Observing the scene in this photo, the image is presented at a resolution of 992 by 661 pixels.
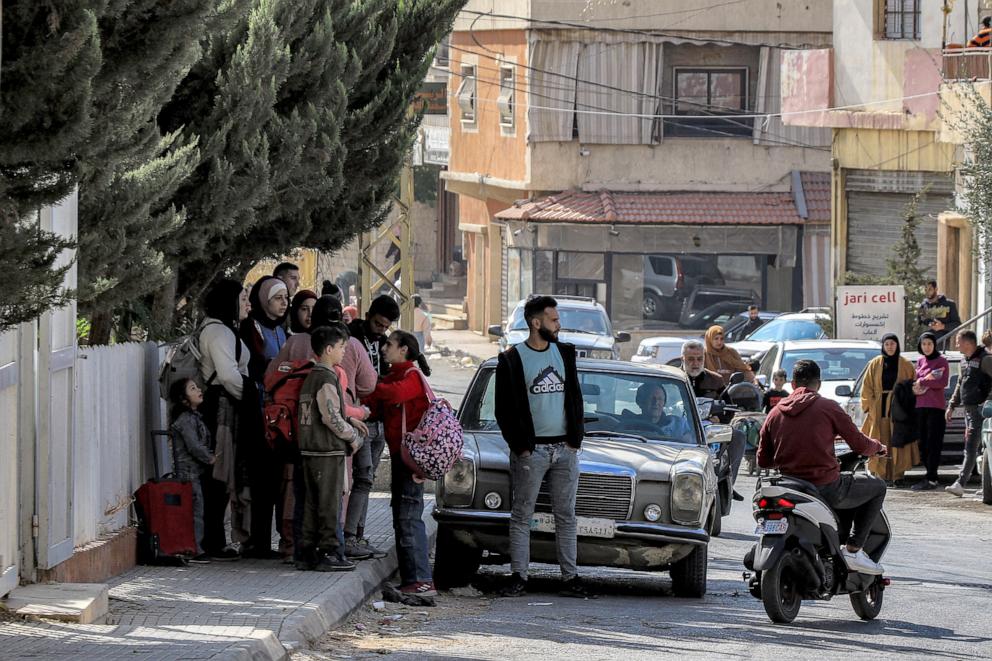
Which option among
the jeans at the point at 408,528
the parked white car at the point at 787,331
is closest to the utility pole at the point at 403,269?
the parked white car at the point at 787,331

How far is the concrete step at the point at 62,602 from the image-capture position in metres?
9.17

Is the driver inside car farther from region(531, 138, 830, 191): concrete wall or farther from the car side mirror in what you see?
region(531, 138, 830, 191): concrete wall

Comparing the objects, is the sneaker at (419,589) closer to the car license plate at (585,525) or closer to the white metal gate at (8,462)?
the car license plate at (585,525)

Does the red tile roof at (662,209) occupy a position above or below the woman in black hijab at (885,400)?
above

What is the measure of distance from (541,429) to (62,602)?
3424mm

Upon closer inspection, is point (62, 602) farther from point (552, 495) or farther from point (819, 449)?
point (819, 449)

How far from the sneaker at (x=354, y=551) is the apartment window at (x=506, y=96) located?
34901 mm

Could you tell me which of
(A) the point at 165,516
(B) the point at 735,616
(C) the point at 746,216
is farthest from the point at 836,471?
(C) the point at 746,216

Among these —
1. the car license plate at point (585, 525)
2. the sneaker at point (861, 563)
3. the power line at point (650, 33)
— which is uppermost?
the power line at point (650, 33)

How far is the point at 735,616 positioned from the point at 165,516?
3705 mm

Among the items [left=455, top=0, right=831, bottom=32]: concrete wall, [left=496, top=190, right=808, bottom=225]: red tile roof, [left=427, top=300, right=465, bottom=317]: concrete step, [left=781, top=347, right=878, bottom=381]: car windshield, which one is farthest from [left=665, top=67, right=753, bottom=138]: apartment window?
[left=781, top=347, right=878, bottom=381]: car windshield

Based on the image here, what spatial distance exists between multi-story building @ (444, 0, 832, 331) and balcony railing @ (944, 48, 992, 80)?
1532cm

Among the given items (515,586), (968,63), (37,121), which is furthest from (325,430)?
(968,63)

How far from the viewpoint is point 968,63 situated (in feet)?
90.9
